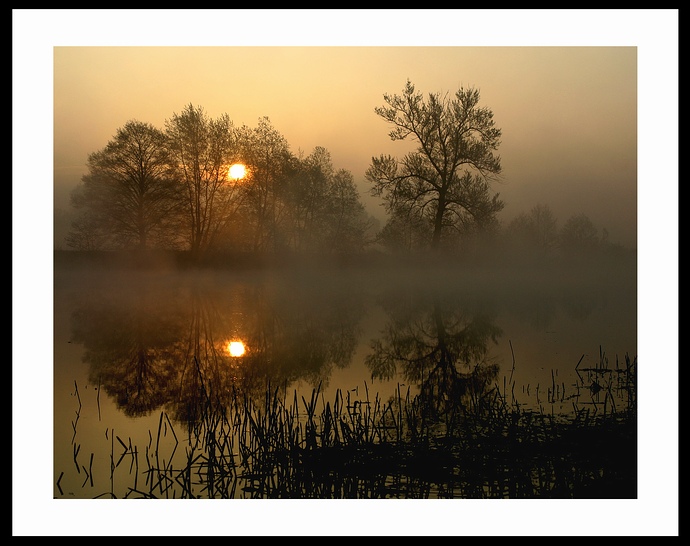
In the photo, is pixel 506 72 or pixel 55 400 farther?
pixel 506 72

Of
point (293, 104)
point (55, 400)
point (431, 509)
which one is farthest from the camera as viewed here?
point (293, 104)

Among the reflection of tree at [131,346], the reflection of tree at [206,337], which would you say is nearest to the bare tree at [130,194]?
the reflection of tree at [206,337]

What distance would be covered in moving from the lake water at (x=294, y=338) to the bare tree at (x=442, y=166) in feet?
8.50

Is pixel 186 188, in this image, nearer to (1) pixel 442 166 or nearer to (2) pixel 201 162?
(2) pixel 201 162

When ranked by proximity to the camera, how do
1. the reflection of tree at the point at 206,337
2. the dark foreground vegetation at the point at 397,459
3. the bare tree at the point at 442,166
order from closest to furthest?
the dark foreground vegetation at the point at 397,459 → the reflection of tree at the point at 206,337 → the bare tree at the point at 442,166

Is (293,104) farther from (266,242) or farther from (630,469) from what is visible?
(266,242)

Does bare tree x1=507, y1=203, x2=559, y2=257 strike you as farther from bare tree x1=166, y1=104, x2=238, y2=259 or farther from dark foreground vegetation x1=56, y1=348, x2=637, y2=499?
dark foreground vegetation x1=56, y1=348, x2=637, y2=499

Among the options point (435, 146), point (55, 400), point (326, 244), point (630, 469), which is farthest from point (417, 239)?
point (630, 469)

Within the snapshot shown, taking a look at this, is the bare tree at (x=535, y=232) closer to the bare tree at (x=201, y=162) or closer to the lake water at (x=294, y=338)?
the lake water at (x=294, y=338)

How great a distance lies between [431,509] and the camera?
5504 mm

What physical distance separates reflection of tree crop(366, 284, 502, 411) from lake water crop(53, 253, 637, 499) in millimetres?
70

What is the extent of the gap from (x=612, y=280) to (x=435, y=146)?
47.3 feet

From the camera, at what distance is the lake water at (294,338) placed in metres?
8.84

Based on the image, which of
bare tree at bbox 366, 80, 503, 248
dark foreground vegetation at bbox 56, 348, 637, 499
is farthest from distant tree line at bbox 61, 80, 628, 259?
dark foreground vegetation at bbox 56, 348, 637, 499
